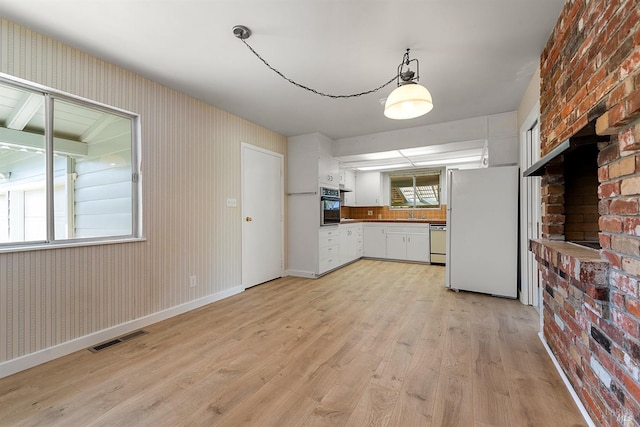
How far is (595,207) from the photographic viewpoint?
1845 mm

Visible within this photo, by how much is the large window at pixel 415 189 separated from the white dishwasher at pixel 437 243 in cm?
112

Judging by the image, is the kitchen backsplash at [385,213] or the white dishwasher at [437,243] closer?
the white dishwasher at [437,243]

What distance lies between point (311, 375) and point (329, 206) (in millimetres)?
3178

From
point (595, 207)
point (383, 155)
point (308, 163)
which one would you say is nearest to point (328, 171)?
point (308, 163)

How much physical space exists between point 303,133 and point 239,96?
158 centimetres

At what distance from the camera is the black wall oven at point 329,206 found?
4.57 meters

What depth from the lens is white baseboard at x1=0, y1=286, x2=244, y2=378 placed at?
1896 mm

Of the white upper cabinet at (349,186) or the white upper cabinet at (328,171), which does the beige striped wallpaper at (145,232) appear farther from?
the white upper cabinet at (349,186)

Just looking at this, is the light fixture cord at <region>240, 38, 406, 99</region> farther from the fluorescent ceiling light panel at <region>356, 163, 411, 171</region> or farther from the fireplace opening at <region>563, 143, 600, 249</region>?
the fluorescent ceiling light panel at <region>356, 163, 411, 171</region>

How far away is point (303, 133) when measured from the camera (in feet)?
14.9

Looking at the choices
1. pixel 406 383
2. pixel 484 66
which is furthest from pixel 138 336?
pixel 484 66

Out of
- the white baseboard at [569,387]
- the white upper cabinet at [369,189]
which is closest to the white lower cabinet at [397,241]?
the white upper cabinet at [369,189]

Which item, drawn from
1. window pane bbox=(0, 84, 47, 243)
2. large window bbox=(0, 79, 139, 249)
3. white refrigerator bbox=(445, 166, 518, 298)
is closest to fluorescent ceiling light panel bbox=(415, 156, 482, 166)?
white refrigerator bbox=(445, 166, 518, 298)

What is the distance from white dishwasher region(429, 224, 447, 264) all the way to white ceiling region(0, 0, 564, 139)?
2776mm
